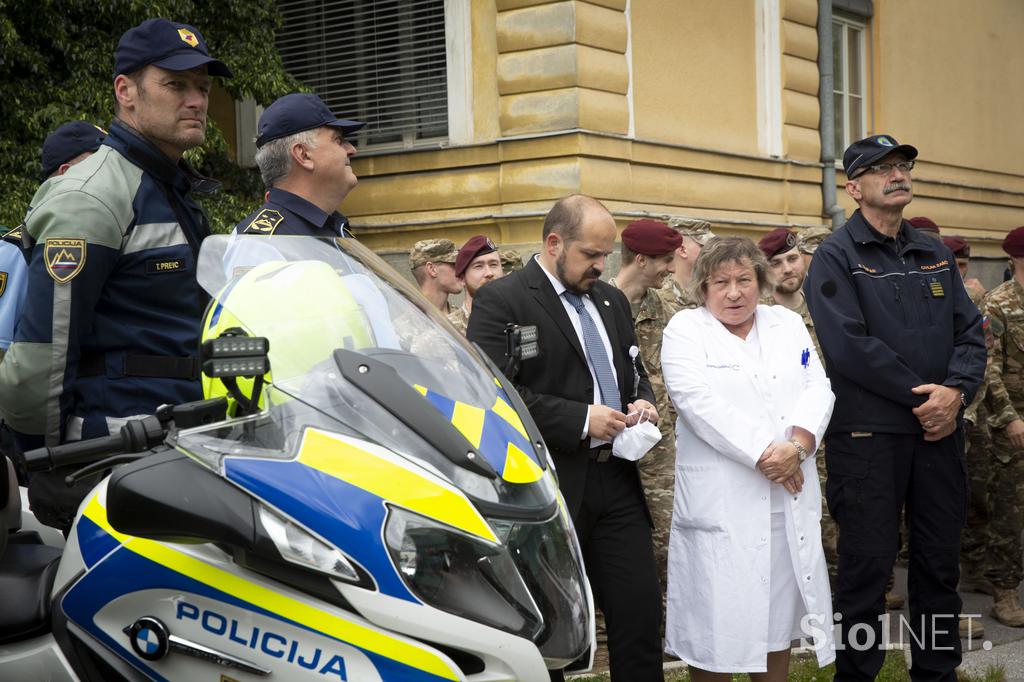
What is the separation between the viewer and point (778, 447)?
440 cm

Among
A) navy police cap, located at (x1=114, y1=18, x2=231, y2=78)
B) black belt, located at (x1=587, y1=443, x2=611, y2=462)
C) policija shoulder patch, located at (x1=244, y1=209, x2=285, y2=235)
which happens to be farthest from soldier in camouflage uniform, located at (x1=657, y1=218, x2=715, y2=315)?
navy police cap, located at (x1=114, y1=18, x2=231, y2=78)

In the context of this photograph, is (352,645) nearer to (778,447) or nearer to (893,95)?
(778,447)

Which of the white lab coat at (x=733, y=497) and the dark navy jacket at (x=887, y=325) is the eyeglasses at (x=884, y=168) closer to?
the dark navy jacket at (x=887, y=325)

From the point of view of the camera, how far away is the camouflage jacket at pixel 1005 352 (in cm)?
708

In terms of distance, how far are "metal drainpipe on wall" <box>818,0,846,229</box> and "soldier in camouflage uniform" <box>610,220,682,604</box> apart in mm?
8464

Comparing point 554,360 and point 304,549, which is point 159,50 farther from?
point 304,549

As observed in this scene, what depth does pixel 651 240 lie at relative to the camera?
6246 mm

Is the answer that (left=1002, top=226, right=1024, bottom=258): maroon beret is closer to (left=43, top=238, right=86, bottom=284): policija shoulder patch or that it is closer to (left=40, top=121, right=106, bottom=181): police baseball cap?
(left=40, top=121, right=106, bottom=181): police baseball cap

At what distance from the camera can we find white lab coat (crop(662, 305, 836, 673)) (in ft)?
14.4

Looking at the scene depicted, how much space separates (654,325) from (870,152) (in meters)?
1.56

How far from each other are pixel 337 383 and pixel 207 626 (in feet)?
1.63

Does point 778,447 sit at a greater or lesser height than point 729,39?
lesser

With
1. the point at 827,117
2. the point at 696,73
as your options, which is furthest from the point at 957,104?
the point at 696,73

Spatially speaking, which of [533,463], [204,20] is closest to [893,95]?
[204,20]
